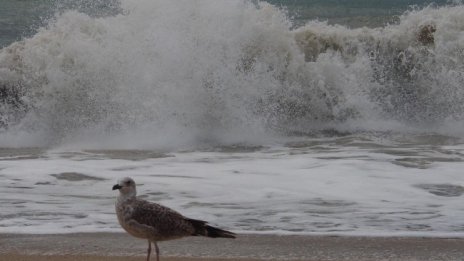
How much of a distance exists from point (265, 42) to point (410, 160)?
6.00 m

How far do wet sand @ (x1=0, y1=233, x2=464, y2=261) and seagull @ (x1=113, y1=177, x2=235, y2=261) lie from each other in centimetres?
80

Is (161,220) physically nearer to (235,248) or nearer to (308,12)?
(235,248)

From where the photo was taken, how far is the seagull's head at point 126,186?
5.36m

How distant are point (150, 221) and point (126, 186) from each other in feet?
0.81

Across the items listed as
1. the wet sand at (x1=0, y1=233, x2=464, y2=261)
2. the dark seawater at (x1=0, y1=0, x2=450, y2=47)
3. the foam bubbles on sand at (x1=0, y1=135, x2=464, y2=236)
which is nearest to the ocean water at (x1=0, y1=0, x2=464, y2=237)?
the foam bubbles on sand at (x1=0, y1=135, x2=464, y2=236)

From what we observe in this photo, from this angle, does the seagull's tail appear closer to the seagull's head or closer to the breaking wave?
the seagull's head

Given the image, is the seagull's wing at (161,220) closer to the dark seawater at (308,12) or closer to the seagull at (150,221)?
the seagull at (150,221)

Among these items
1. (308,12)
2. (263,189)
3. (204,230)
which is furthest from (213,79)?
(308,12)

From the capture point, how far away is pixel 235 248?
260 inches

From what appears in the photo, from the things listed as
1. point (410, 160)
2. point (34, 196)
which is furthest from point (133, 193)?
point (410, 160)

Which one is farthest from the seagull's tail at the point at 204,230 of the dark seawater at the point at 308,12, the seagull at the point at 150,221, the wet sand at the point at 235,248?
the dark seawater at the point at 308,12

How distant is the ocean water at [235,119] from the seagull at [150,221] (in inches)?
74.5

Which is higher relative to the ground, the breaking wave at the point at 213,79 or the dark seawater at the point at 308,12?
the dark seawater at the point at 308,12

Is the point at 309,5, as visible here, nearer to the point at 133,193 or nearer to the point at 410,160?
the point at 410,160
